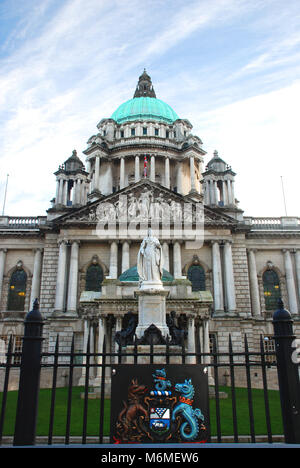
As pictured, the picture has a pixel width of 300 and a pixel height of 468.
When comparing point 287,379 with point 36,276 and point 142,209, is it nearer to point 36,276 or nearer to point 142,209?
point 142,209

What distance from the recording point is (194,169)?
5200 centimetres

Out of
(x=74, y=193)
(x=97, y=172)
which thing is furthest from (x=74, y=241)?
(x=97, y=172)

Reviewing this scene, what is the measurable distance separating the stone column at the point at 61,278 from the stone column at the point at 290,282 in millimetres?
22355

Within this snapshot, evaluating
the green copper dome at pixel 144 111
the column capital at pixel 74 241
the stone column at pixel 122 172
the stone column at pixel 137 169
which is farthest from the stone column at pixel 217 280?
the green copper dome at pixel 144 111

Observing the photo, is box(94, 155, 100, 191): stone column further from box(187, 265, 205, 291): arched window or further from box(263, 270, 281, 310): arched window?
box(263, 270, 281, 310): arched window

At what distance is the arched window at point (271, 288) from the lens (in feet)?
126

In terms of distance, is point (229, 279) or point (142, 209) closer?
point (229, 279)

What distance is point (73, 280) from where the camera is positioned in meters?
34.8

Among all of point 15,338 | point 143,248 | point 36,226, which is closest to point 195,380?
point 143,248

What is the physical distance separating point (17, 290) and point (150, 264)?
93.4ft

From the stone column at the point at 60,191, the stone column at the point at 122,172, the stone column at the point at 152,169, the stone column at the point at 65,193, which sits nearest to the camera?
the stone column at the point at 60,191

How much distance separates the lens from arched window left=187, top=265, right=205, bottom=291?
3644 cm

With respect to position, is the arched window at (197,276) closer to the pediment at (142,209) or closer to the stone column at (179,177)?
the pediment at (142,209)

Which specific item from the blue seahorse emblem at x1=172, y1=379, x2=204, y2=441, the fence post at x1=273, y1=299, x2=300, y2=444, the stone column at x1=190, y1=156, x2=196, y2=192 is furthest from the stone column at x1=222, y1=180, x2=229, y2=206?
the blue seahorse emblem at x1=172, y1=379, x2=204, y2=441
